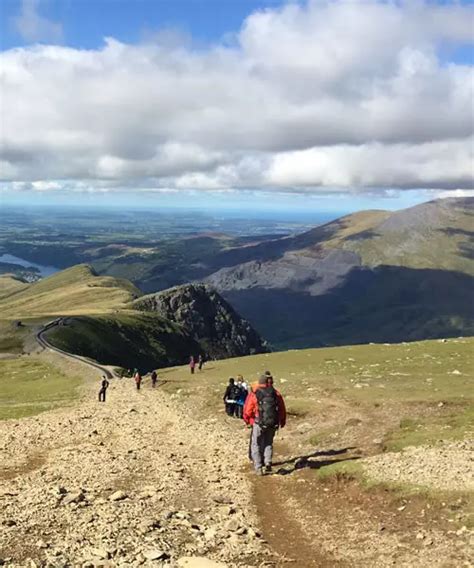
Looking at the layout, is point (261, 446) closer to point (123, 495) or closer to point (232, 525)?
point (123, 495)

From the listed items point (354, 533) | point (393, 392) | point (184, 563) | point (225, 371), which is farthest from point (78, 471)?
point (225, 371)

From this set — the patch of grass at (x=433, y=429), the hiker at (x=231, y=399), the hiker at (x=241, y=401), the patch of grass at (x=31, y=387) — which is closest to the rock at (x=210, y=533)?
the patch of grass at (x=433, y=429)

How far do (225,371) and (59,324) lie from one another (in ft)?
263

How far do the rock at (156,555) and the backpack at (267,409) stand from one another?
8076 millimetres

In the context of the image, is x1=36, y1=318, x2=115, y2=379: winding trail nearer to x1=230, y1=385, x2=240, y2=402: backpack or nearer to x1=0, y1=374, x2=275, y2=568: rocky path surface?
x1=230, y1=385, x2=240, y2=402: backpack

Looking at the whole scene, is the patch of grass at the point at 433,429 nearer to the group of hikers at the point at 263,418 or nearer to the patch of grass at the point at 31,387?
the group of hikers at the point at 263,418

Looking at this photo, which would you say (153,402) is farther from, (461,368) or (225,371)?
(461,368)

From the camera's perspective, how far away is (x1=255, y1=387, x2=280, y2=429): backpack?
70.2 feet

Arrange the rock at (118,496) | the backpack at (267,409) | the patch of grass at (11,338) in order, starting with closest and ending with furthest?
the rock at (118,496) → the backpack at (267,409) → the patch of grass at (11,338)

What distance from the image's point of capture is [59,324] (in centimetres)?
13312

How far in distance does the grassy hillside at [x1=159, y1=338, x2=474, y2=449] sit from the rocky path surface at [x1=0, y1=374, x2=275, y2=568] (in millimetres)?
6041

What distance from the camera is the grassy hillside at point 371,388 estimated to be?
91.6 feet

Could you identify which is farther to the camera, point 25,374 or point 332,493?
point 25,374

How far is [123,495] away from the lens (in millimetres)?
18453
